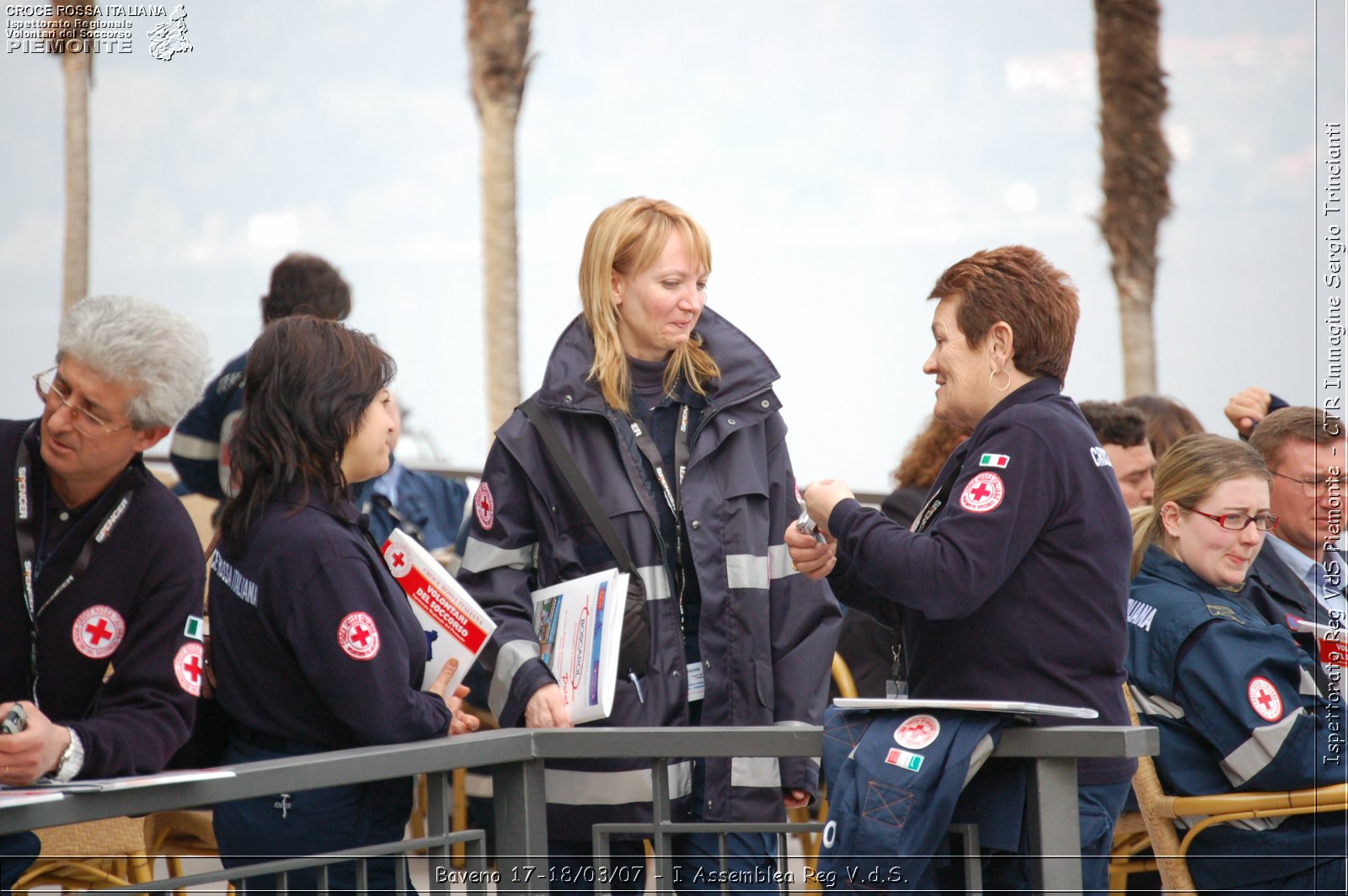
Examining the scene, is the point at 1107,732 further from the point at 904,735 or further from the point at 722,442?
the point at 722,442

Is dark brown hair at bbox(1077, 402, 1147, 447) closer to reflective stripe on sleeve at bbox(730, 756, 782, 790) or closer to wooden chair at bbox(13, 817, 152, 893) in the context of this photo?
reflective stripe on sleeve at bbox(730, 756, 782, 790)

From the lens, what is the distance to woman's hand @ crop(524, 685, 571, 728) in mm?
2656

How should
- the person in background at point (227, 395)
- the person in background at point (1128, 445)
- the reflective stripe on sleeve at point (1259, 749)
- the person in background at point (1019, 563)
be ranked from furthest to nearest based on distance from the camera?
the person in background at point (1128, 445), the person in background at point (227, 395), the reflective stripe on sleeve at point (1259, 749), the person in background at point (1019, 563)

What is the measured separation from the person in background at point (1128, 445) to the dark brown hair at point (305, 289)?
2.45m

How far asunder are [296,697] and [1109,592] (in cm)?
144

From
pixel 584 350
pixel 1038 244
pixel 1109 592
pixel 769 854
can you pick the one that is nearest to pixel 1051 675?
pixel 1109 592

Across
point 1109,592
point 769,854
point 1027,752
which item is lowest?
point 769,854

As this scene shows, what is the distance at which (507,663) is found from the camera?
2734 millimetres

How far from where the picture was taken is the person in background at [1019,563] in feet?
7.47

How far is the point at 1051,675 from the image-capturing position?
2.30 meters

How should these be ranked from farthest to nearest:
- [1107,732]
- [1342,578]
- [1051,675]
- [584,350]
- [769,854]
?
[1342,578], [584,350], [769,854], [1051,675], [1107,732]

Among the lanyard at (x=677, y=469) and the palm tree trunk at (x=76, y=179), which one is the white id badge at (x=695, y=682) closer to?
the lanyard at (x=677, y=469)

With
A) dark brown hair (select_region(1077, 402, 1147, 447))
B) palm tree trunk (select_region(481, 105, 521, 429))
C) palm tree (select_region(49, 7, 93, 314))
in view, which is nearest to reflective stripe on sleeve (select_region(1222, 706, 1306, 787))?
dark brown hair (select_region(1077, 402, 1147, 447))

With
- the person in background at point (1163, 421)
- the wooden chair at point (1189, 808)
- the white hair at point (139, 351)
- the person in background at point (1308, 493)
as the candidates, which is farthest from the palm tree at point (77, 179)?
the wooden chair at point (1189, 808)
